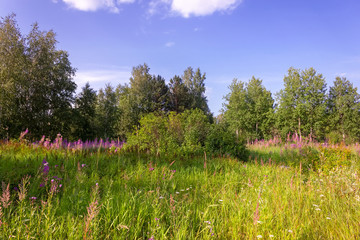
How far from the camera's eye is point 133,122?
98.2ft

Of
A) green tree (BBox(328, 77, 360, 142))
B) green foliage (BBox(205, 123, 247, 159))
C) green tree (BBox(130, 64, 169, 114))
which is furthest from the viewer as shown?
green tree (BBox(130, 64, 169, 114))

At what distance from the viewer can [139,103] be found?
3192 centimetres

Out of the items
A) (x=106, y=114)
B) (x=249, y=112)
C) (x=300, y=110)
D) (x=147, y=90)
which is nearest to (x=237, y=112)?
(x=249, y=112)

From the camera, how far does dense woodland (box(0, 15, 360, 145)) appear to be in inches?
740

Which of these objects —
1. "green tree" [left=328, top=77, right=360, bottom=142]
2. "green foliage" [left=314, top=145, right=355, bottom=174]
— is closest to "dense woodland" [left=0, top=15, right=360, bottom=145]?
"green tree" [left=328, top=77, right=360, bottom=142]

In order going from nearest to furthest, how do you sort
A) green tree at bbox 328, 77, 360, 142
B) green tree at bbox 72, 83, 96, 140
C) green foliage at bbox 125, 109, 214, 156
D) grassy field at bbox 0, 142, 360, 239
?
1. grassy field at bbox 0, 142, 360, 239
2. green foliage at bbox 125, 109, 214, 156
3. green tree at bbox 72, 83, 96, 140
4. green tree at bbox 328, 77, 360, 142

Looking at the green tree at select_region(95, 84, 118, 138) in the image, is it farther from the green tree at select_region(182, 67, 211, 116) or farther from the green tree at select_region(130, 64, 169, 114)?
the green tree at select_region(182, 67, 211, 116)

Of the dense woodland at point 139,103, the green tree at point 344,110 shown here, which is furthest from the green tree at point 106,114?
the green tree at point 344,110

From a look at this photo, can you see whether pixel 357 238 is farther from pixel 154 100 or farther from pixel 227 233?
pixel 154 100

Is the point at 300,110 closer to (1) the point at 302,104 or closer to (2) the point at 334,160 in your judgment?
(1) the point at 302,104

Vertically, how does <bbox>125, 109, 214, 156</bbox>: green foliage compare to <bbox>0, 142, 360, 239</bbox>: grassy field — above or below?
above

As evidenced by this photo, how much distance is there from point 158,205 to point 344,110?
35.5m

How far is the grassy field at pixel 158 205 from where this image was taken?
219 centimetres

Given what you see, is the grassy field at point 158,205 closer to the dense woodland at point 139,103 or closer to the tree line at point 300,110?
the dense woodland at point 139,103
